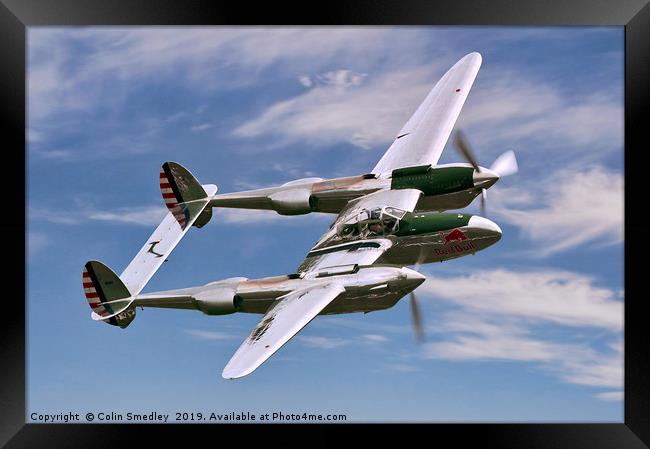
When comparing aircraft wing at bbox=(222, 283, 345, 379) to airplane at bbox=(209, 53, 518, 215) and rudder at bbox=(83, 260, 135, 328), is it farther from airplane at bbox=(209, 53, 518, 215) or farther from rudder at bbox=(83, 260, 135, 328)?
airplane at bbox=(209, 53, 518, 215)

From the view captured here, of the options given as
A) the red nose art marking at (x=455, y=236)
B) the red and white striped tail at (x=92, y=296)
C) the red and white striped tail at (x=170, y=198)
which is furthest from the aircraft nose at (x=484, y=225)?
the red and white striped tail at (x=92, y=296)

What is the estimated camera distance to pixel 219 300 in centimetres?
2195

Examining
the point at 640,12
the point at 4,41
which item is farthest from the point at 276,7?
the point at 640,12

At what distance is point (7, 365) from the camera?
21.6 metres

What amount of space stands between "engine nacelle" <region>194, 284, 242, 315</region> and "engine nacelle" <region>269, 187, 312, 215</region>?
512 centimetres

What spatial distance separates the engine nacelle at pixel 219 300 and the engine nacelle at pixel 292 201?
16.8ft

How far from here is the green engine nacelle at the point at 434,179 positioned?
26562 mm

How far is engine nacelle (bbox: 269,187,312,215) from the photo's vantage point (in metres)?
26.8

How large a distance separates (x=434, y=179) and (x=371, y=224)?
3054 mm

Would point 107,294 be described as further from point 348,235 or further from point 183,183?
point 348,235

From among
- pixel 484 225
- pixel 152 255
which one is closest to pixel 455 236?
pixel 484 225

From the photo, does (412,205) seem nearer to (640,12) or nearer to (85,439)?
(640,12)

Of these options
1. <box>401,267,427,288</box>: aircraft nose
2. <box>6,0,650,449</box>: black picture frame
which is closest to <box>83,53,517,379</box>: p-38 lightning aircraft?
<box>401,267,427,288</box>: aircraft nose

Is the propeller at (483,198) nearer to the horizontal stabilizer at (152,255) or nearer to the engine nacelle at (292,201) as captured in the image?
the engine nacelle at (292,201)
